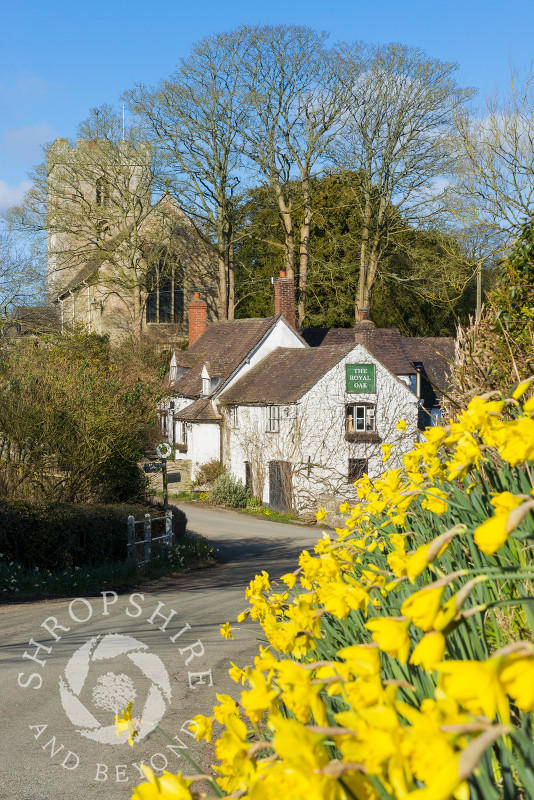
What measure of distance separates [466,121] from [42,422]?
9.60 m

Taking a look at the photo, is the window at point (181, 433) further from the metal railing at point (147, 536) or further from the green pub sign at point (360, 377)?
the metal railing at point (147, 536)

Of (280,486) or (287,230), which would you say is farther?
(287,230)

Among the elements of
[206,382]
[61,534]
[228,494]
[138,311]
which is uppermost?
[138,311]

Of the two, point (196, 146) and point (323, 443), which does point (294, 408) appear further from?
point (196, 146)

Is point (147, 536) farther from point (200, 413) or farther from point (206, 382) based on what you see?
point (206, 382)

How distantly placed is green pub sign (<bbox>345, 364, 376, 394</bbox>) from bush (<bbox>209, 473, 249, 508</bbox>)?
5.73 meters

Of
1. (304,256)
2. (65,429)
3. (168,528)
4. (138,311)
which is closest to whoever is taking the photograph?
(65,429)

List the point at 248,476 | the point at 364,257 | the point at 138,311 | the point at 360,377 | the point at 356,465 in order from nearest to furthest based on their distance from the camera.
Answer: the point at 356,465, the point at 360,377, the point at 248,476, the point at 364,257, the point at 138,311

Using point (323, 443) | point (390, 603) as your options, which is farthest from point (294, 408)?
point (390, 603)

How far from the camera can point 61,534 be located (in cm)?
1450

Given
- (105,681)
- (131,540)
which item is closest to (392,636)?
(105,681)

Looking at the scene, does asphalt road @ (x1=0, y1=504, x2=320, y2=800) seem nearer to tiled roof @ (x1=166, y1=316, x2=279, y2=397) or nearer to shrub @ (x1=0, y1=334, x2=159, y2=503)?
shrub @ (x1=0, y1=334, x2=159, y2=503)

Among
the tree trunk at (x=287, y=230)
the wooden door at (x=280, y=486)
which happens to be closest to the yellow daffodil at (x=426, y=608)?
the wooden door at (x=280, y=486)

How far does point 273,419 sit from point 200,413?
3824 mm
